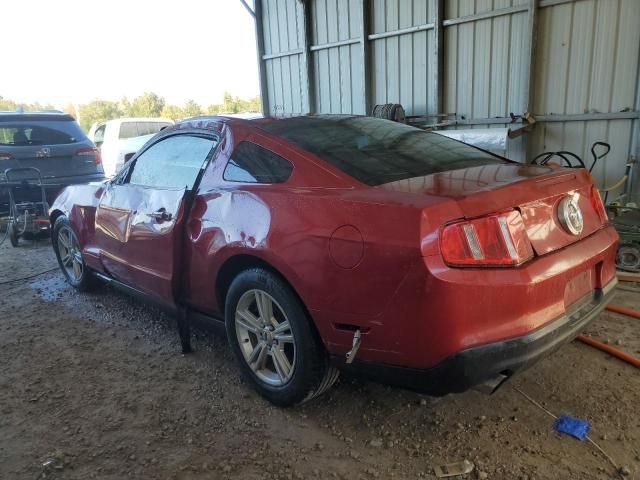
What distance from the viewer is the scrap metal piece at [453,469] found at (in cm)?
210

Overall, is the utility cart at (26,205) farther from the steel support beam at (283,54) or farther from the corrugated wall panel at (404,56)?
the corrugated wall panel at (404,56)

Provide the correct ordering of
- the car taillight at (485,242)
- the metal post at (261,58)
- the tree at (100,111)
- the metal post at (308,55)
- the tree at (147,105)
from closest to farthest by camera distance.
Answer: the car taillight at (485,242) → the metal post at (308,55) → the metal post at (261,58) → the tree at (147,105) → the tree at (100,111)

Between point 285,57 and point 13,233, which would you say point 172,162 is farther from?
point 285,57

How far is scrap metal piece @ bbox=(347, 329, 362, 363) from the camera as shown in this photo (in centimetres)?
213

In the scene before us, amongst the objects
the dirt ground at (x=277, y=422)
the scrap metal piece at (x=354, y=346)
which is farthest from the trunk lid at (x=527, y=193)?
the dirt ground at (x=277, y=422)

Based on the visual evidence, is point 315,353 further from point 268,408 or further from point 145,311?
point 145,311

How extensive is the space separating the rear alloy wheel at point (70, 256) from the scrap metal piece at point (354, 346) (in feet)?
10.3

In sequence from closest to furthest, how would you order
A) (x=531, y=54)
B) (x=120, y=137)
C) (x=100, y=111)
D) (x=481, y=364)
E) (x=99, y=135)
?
(x=481, y=364), (x=531, y=54), (x=120, y=137), (x=99, y=135), (x=100, y=111)

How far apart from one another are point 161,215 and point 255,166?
32.4 inches

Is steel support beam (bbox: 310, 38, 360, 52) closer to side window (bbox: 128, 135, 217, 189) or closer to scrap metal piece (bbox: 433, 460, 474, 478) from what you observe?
side window (bbox: 128, 135, 217, 189)

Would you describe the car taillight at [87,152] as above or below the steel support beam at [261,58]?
below

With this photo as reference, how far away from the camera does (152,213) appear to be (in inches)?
128

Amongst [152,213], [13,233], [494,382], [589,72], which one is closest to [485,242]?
[494,382]

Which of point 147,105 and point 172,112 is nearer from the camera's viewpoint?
point 172,112
